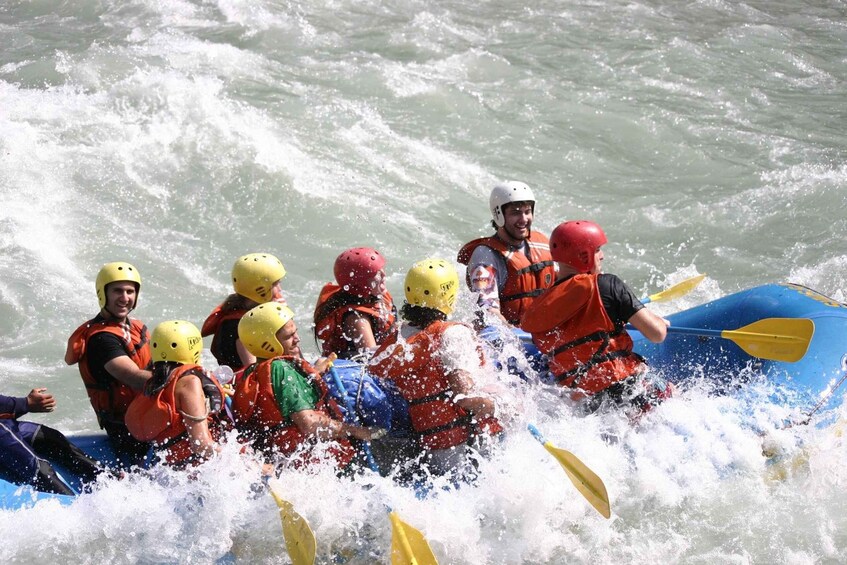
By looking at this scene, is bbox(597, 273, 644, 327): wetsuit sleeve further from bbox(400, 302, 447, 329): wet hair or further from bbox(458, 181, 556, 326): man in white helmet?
bbox(458, 181, 556, 326): man in white helmet

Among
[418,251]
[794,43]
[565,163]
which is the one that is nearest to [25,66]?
[418,251]

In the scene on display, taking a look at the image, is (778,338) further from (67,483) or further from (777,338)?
(67,483)

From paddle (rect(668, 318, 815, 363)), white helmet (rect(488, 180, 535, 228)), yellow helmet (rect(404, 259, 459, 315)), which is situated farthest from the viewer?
white helmet (rect(488, 180, 535, 228))

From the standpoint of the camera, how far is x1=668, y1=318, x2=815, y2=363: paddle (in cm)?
531

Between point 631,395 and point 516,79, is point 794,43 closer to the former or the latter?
point 516,79

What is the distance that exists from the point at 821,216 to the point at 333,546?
6.64m

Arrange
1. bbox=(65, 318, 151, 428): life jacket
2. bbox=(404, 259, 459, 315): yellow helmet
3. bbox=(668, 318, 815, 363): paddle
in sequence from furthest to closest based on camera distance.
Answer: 1. bbox=(668, 318, 815, 363): paddle
2. bbox=(65, 318, 151, 428): life jacket
3. bbox=(404, 259, 459, 315): yellow helmet

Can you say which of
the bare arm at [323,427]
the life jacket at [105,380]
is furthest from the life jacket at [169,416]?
the life jacket at [105,380]

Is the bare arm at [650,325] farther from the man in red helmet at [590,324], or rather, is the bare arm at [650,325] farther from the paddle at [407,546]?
the paddle at [407,546]

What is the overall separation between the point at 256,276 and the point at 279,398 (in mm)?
990

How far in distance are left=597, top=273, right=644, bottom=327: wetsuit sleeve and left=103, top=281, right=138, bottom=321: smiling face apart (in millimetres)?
2266

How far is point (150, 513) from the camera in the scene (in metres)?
4.67

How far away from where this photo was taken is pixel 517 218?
595 centimetres

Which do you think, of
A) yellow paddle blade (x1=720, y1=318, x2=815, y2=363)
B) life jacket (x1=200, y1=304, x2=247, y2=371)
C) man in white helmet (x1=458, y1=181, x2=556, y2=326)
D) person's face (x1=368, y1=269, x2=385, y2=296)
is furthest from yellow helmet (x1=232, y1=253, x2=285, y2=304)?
yellow paddle blade (x1=720, y1=318, x2=815, y2=363)
